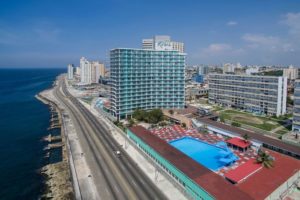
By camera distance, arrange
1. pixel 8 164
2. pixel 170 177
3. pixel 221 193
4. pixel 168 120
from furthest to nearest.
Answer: pixel 168 120
pixel 8 164
pixel 170 177
pixel 221 193

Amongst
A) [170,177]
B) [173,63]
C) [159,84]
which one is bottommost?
[170,177]

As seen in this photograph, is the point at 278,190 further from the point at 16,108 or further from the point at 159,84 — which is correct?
the point at 16,108

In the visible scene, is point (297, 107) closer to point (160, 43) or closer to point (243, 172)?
point (243, 172)

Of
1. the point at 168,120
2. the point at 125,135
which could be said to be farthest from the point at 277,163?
the point at 168,120

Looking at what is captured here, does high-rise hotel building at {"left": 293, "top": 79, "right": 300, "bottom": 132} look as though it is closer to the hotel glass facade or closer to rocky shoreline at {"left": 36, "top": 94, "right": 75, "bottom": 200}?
the hotel glass facade

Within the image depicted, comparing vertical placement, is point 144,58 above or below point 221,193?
above

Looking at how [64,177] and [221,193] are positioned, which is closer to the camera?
[221,193]

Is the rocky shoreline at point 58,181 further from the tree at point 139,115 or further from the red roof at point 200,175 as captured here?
the tree at point 139,115

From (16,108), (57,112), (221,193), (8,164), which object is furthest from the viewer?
(16,108)
